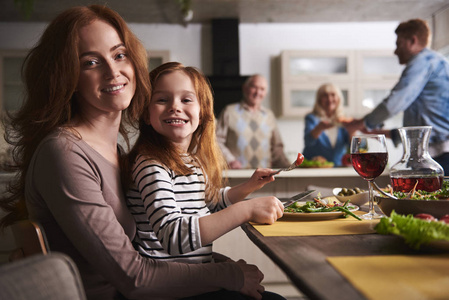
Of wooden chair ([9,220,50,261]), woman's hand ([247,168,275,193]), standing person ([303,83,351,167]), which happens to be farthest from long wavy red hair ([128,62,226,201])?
standing person ([303,83,351,167])

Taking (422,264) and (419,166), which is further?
(419,166)

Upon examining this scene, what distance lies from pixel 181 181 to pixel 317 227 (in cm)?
38

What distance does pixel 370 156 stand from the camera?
1.13 metres

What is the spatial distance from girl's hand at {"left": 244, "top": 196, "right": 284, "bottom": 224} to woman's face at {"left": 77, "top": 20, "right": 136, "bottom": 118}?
418 millimetres

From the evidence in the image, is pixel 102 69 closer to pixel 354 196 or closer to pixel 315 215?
pixel 315 215

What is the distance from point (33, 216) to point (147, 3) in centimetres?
463

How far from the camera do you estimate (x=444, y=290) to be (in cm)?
52

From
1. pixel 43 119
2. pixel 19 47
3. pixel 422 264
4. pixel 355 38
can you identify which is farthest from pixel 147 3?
pixel 422 264

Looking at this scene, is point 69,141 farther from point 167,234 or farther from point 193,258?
point 193,258

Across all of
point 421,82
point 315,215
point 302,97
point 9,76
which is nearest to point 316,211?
point 315,215

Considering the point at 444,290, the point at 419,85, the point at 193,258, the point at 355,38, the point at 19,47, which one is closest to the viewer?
the point at 444,290

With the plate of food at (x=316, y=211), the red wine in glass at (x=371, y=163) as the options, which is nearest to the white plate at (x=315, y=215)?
the plate of food at (x=316, y=211)

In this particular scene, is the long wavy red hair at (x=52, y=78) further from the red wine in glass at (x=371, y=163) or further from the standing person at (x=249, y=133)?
the standing person at (x=249, y=133)

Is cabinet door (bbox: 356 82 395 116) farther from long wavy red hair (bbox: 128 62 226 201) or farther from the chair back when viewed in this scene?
the chair back
